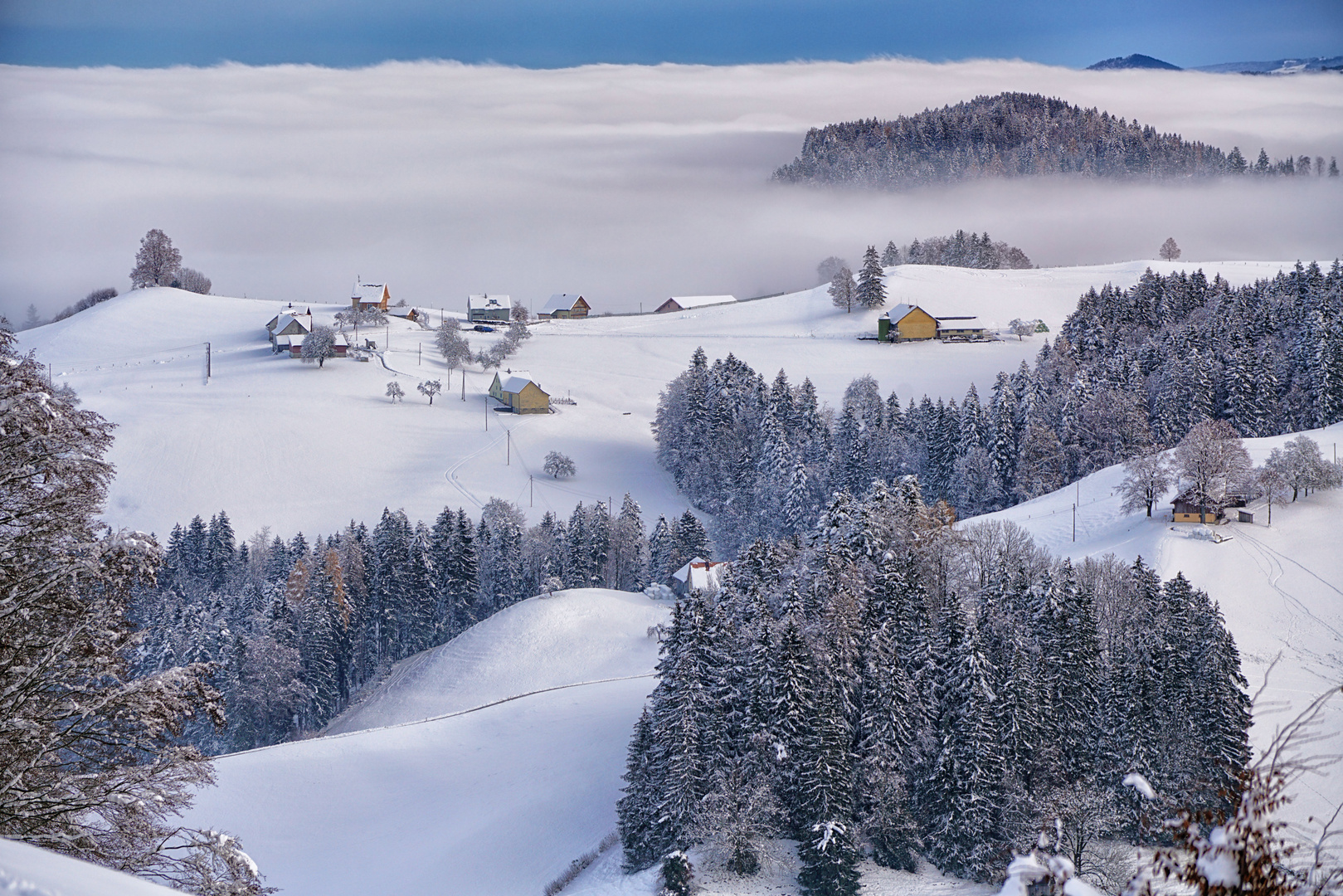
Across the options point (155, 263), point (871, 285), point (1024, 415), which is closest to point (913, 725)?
point (1024, 415)

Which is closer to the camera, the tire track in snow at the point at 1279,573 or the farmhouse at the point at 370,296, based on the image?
the tire track in snow at the point at 1279,573

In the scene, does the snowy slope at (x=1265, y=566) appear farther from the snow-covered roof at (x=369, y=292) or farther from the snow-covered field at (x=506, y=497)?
the snow-covered roof at (x=369, y=292)

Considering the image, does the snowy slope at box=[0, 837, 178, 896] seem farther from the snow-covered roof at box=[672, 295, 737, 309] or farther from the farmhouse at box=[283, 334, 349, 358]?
the snow-covered roof at box=[672, 295, 737, 309]

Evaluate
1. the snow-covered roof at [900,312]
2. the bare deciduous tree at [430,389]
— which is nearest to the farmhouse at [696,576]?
the bare deciduous tree at [430,389]

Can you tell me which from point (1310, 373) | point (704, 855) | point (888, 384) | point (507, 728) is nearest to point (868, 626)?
point (704, 855)

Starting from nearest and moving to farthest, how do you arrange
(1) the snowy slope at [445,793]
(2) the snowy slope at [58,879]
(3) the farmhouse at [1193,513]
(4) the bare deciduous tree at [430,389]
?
(2) the snowy slope at [58,879]
(1) the snowy slope at [445,793]
(3) the farmhouse at [1193,513]
(4) the bare deciduous tree at [430,389]

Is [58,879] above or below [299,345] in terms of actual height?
above

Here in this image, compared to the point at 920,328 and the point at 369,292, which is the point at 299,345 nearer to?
the point at 369,292
